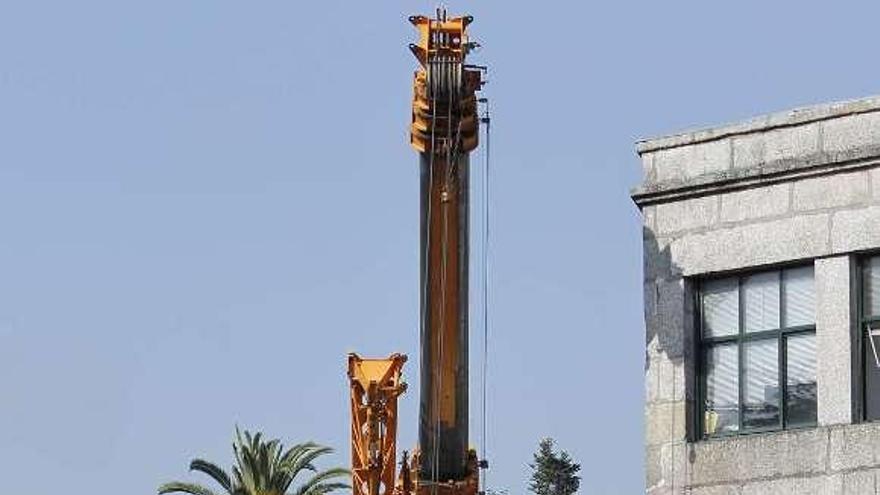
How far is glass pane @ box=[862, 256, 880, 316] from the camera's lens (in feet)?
135

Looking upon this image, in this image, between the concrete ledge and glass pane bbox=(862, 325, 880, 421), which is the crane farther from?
glass pane bbox=(862, 325, 880, 421)

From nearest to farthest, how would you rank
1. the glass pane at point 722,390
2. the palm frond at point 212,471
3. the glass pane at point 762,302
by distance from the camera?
the glass pane at point 762,302 < the glass pane at point 722,390 < the palm frond at point 212,471

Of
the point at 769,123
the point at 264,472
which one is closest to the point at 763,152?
the point at 769,123

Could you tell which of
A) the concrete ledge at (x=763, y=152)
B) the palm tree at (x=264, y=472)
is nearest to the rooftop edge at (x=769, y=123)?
the concrete ledge at (x=763, y=152)

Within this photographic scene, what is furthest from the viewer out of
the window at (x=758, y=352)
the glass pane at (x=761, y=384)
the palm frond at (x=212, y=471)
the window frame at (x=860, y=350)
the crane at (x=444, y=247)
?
the palm frond at (x=212, y=471)

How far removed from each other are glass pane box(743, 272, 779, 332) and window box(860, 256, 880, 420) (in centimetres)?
137

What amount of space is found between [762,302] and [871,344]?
1.86m

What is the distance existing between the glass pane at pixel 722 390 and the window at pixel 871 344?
1.97 m

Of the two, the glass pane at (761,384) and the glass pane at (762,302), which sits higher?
the glass pane at (762,302)

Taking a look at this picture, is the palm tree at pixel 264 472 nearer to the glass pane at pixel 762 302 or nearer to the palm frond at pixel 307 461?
the palm frond at pixel 307 461

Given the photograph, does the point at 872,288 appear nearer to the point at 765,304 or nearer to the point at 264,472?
the point at 765,304

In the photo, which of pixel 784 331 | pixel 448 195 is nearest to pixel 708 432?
pixel 784 331

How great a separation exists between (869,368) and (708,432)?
2.69m

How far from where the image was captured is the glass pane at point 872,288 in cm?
4119
